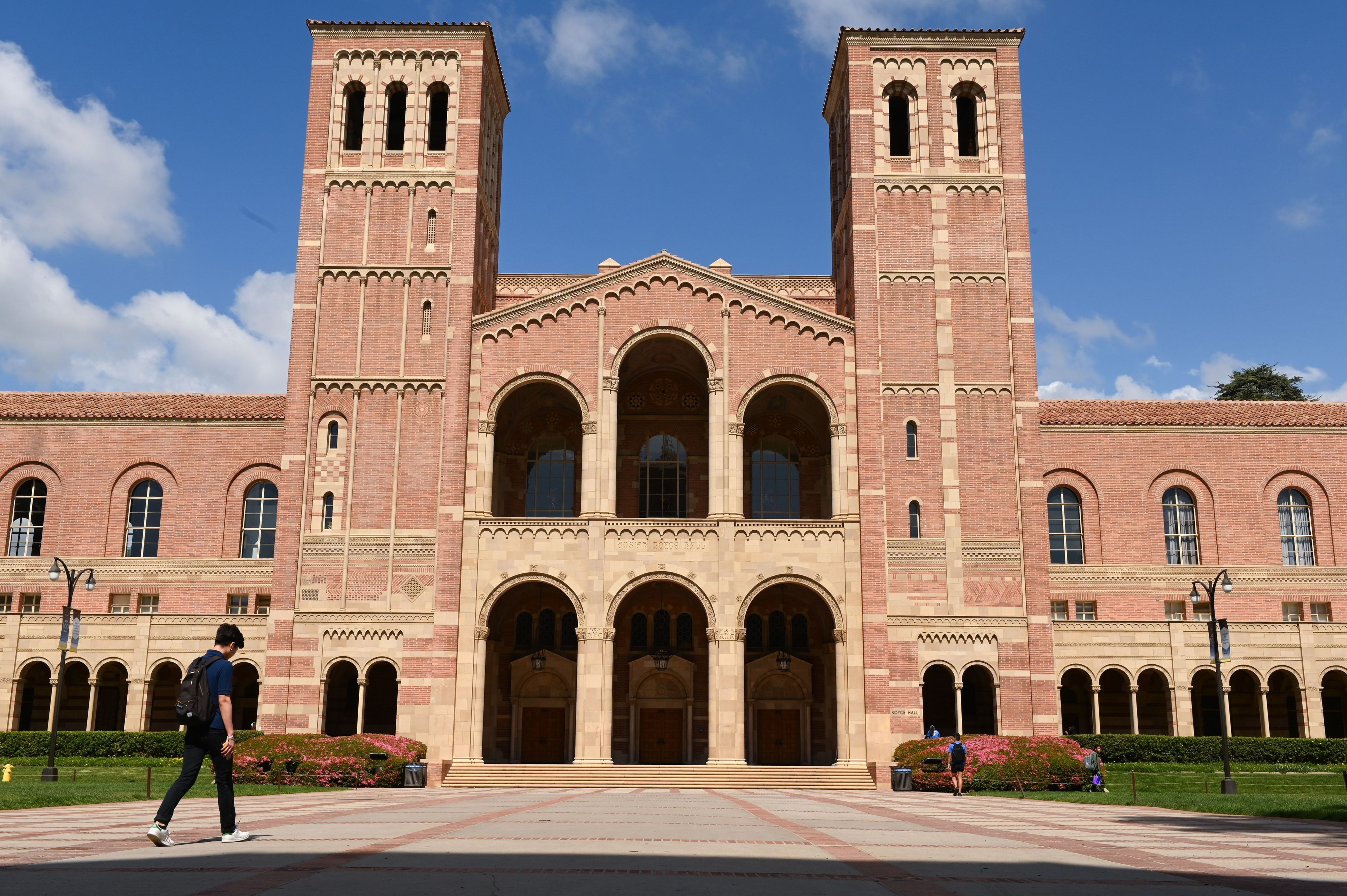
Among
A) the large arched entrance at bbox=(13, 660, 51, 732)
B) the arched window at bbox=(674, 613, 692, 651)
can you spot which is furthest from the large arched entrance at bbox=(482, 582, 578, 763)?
the large arched entrance at bbox=(13, 660, 51, 732)

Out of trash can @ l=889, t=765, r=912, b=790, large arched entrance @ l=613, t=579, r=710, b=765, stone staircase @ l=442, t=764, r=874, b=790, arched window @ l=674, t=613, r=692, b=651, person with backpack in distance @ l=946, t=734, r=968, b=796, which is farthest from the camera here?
arched window @ l=674, t=613, r=692, b=651

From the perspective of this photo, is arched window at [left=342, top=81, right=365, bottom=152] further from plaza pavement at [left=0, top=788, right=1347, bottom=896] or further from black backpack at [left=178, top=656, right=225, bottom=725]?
black backpack at [left=178, top=656, right=225, bottom=725]

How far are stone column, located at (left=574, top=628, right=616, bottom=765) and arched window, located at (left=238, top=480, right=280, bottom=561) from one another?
46.2ft

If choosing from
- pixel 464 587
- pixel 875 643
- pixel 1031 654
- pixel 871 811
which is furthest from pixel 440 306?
pixel 871 811

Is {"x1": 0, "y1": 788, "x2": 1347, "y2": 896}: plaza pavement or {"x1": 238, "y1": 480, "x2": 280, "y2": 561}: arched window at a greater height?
{"x1": 238, "y1": 480, "x2": 280, "y2": 561}: arched window

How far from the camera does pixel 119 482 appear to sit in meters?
44.5

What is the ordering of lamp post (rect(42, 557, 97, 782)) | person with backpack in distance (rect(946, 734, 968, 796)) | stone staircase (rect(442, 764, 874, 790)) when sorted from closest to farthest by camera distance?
1. lamp post (rect(42, 557, 97, 782))
2. person with backpack in distance (rect(946, 734, 968, 796))
3. stone staircase (rect(442, 764, 874, 790))

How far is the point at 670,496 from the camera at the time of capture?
1740 inches

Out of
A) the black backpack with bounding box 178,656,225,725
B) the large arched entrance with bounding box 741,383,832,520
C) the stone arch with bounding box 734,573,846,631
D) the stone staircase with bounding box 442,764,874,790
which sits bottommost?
the stone staircase with bounding box 442,764,874,790

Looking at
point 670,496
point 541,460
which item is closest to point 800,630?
point 670,496

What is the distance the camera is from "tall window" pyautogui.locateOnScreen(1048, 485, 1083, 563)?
4488 cm

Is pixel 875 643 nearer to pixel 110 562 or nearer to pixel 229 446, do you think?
pixel 229 446

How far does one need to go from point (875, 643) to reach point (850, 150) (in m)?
18.3

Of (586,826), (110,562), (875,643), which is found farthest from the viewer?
(110,562)
